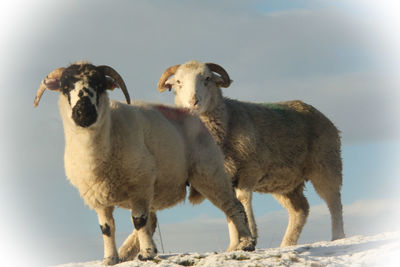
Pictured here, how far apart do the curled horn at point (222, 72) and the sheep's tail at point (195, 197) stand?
3.40 meters

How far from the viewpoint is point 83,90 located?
360 inches

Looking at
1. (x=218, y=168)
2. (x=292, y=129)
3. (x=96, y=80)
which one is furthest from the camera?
(x=292, y=129)

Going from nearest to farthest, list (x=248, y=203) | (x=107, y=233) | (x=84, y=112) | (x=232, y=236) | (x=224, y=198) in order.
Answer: (x=84, y=112) → (x=107, y=233) → (x=224, y=198) → (x=232, y=236) → (x=248, y=203)

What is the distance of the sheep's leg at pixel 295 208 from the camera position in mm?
14738

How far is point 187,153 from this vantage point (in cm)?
1070

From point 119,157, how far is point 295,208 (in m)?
6.42

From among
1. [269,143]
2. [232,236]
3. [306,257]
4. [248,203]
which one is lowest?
[306,257]

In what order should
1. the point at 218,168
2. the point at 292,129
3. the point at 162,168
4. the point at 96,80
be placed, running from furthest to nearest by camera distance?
the point at 292,129 < the point at 218,168 < the point at 162,168 < the point at 96,80

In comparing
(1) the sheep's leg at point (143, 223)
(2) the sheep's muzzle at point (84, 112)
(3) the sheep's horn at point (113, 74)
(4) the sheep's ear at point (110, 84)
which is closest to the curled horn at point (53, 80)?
(3) the sheep's horn at point (113, 74)

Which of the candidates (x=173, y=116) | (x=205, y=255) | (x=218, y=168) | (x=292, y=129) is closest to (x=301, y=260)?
(x=205, y=255)

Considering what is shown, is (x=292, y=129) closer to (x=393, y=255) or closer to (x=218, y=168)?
(x=218, y=168)

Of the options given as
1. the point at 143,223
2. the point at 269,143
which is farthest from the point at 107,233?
the point at 269,143

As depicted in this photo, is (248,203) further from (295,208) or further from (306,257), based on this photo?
(306,257)

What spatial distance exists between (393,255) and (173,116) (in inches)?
161
